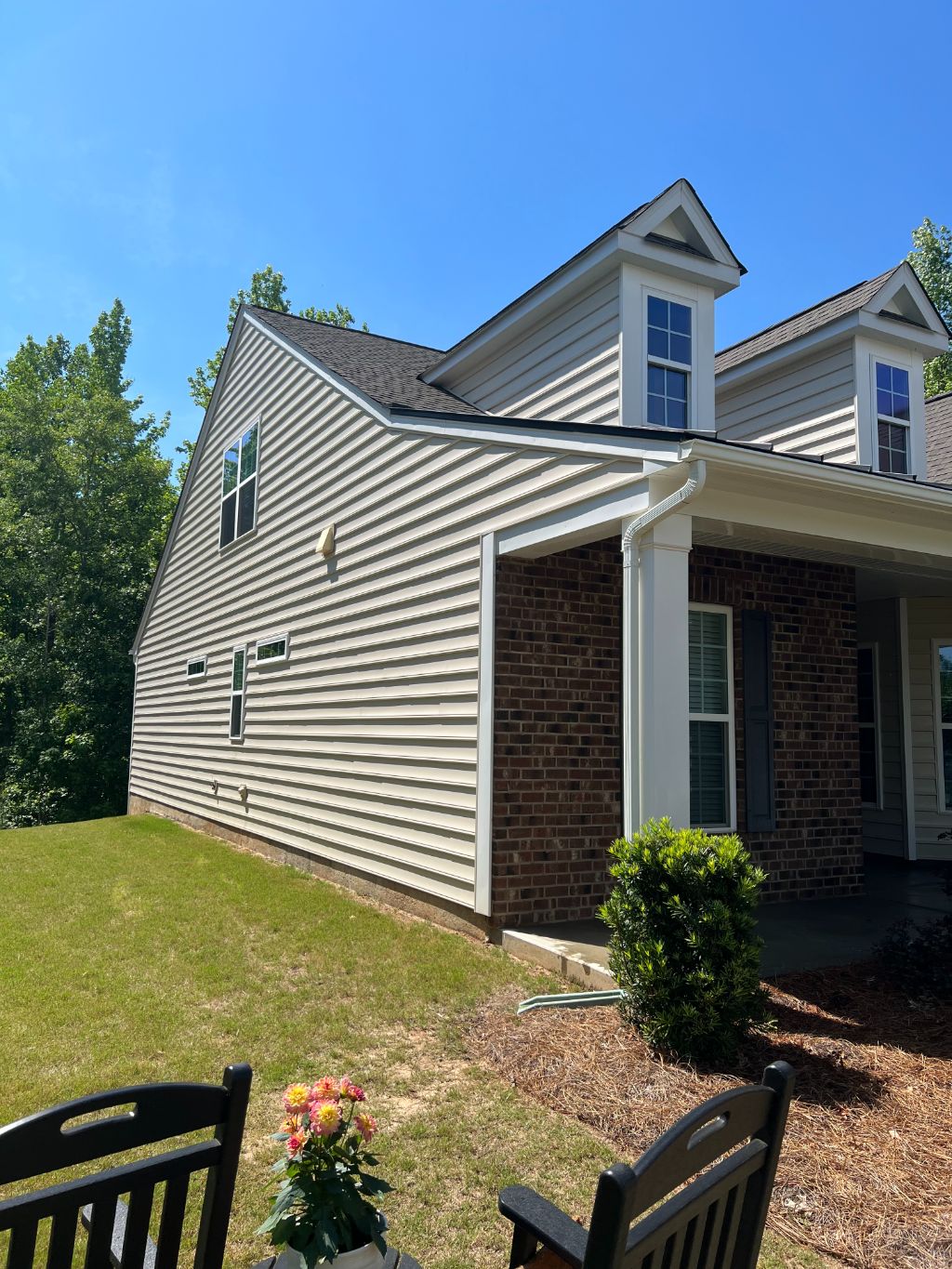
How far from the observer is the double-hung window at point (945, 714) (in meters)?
10.1

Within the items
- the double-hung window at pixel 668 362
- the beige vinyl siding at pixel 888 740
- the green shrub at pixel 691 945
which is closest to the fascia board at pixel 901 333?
the double-hung window at pixel 668 362

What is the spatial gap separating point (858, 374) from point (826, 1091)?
7010mm

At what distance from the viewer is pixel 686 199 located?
7.48 metres

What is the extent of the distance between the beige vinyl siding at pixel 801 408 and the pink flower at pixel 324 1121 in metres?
8.23

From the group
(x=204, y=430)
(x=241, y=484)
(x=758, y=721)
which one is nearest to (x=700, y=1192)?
(x=758, y=721)

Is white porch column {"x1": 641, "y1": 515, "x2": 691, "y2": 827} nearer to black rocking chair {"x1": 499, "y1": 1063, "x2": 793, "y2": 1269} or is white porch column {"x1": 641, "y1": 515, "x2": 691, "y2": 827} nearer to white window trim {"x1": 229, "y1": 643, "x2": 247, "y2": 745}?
black rocking chair {"x1": 499, "y1": 1063, "x2": 793, "y2": 1269}

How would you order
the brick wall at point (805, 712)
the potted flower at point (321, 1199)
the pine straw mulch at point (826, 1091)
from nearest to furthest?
the potted flower at point (321, 1199) < the pine straw mulch at point (826, 1091) < the brick wall at point (805, 712)

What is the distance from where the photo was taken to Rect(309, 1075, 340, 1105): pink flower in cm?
180

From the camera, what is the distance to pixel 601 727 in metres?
6.84

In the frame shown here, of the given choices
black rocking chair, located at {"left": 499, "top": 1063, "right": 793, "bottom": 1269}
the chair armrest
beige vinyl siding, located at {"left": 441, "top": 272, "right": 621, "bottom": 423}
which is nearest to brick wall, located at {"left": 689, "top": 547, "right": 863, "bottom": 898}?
beige vinyl siding, located at {"left": 441, "top": 272, "right": 621, "bottom": 423}

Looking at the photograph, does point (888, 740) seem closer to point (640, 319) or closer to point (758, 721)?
point (758, 721)

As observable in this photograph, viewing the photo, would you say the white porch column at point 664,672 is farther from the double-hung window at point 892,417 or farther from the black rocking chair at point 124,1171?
the double-hung window at point 892,417

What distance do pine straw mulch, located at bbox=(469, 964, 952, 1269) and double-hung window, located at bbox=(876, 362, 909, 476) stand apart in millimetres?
5396

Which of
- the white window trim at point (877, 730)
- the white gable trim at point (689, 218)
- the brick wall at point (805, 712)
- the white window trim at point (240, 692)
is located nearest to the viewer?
the white gable trim at point (689, 218)
